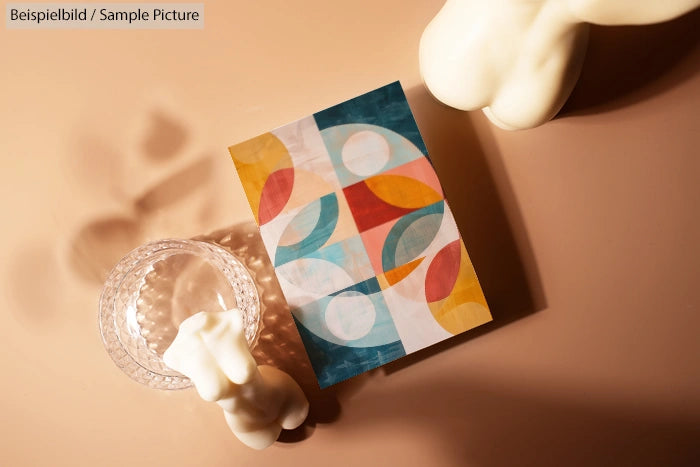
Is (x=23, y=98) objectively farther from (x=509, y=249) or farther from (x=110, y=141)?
(x=509, y=249)

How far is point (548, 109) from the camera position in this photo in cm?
58

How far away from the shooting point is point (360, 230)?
578 millimetres

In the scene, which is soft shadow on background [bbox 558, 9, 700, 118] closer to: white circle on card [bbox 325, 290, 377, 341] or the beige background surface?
the beige background surface

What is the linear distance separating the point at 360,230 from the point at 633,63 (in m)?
0.39

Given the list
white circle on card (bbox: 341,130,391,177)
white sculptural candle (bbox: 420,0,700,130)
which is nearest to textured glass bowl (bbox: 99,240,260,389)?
white circle on card (bbox: 341,130,391,177)

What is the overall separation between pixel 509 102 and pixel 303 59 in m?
0.24

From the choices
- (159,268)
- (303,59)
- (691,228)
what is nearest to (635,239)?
(691,228)

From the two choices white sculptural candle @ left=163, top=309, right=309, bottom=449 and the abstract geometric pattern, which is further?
the abstract geometric pattern

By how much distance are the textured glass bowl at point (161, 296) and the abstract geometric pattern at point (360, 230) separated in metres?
0.07

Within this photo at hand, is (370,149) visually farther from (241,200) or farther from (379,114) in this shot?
(241,200)

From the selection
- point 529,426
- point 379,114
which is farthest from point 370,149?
point 529,426

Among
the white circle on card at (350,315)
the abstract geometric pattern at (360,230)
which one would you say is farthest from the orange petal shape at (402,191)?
the white circle on card at (350,315)

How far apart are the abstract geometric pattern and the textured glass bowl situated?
0.07m

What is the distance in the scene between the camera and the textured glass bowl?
0.59m
